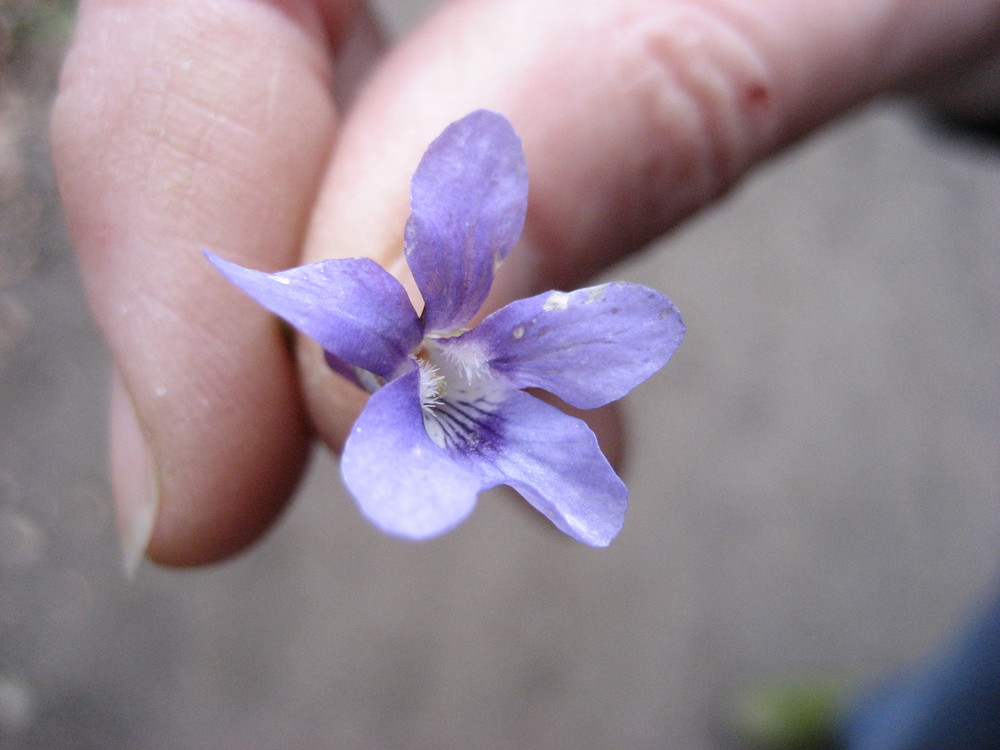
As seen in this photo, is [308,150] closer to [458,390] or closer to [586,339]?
[458,390]

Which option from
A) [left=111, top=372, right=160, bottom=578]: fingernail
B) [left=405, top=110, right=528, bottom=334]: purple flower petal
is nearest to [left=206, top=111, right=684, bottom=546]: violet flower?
[left=405, top=110, right=528, bottom=334]: purple flower petal

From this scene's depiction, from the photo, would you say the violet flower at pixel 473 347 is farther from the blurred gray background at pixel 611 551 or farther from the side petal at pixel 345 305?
the blurred gray background at pixel 611 551

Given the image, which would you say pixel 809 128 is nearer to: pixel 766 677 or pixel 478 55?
pixel 478 55

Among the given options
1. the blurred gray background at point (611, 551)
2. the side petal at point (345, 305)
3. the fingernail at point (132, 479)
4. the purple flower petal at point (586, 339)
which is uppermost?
the side petal at point (345, 305)

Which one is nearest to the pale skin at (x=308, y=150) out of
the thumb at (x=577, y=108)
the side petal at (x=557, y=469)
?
the thumb at (x=577, y=108)

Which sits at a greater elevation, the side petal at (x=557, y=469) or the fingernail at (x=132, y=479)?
the side petal at (x=557, y=469)

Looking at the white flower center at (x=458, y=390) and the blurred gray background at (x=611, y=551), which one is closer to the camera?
the white flower center at (x=458, y=390)
